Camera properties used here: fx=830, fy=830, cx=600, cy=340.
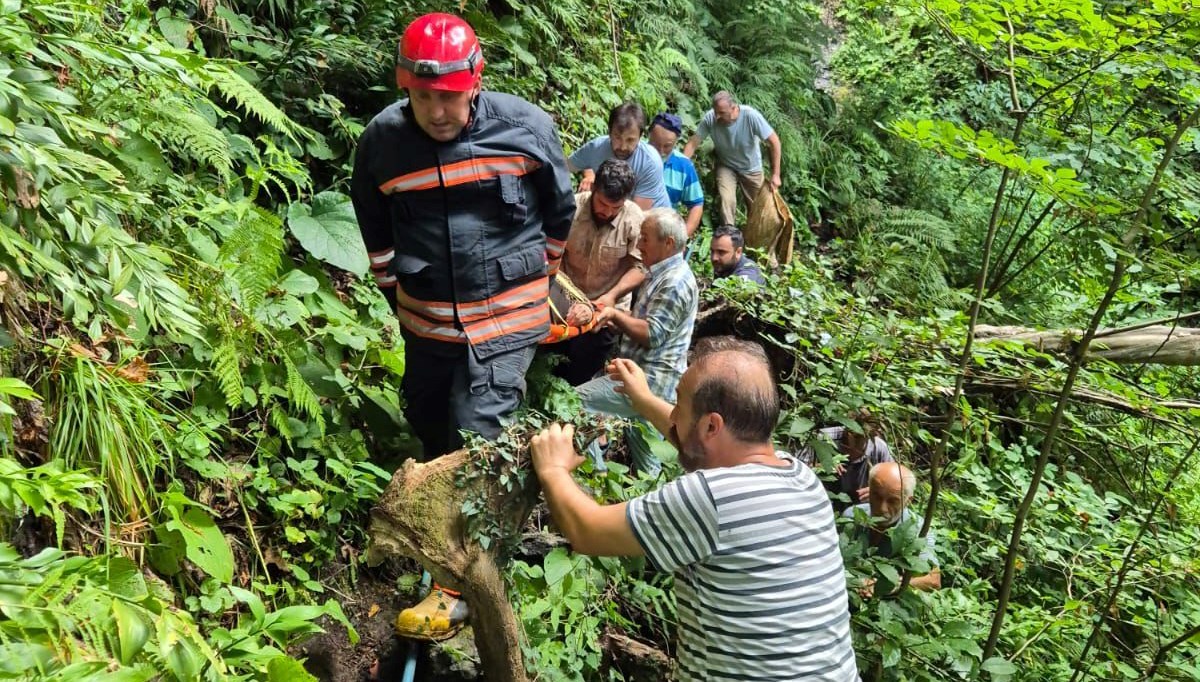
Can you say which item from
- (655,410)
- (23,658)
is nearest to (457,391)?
(655,410)

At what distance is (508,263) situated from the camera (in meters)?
3.66

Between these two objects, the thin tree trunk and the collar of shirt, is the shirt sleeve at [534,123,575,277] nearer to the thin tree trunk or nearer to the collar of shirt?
the collar of shirt

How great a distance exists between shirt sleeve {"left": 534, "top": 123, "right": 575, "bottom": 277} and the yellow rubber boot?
1.56 meters

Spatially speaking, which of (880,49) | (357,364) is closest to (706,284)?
(357,364)

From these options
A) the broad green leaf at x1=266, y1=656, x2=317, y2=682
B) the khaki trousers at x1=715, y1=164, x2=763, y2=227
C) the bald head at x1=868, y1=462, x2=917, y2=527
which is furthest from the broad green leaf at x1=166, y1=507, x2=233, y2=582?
the khaki trousers at x1=715, y1=164, x2=763, y2=227

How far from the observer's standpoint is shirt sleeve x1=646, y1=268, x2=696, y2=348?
4.56 meters

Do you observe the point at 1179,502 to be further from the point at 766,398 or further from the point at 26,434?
the point at 26,434

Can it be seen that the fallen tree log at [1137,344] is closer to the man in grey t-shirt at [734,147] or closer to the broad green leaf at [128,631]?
the broad green leaf at [128,631]

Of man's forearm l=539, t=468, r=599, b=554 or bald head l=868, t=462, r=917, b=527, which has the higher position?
man's forearm l=539, t=468, r=599, b=554

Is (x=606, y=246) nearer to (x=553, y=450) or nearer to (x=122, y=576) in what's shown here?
(x=553, y=450)

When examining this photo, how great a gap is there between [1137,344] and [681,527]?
3.44 m

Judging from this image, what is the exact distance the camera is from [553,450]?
8.16 ft

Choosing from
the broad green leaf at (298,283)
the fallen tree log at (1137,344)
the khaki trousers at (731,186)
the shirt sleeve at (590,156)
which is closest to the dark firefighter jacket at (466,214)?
the broad green leaf at (298,283)

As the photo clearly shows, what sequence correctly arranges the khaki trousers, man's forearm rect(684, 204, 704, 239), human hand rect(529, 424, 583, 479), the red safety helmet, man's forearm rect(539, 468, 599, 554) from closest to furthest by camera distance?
man's forearm rect(539, 468, 599, 554)
human hand rect(529, 424, 583, 479)
the red safety helmet
man's forearm rect(684, 204, 704, 239)
the khaki trousers
